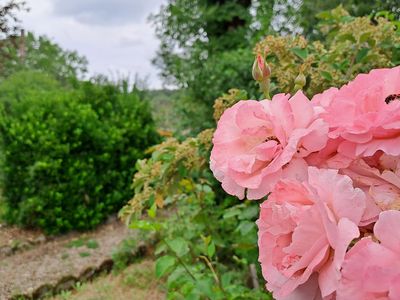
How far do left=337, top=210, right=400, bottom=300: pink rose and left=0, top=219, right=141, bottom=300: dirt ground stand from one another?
142 cm

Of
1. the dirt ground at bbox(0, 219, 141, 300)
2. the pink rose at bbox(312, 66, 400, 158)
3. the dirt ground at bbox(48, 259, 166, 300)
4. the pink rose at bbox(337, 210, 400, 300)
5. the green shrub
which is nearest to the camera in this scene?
the pink rose at bbox(337, 210, 400, 300)

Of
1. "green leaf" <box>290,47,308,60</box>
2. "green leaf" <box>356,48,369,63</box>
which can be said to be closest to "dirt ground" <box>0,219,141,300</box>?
"green leaf" <box>290,47,308,60</box>

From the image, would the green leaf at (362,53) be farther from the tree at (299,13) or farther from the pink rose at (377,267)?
the tree at (299,13)

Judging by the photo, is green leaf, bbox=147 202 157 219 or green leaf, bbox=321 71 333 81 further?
green leaf, bbox=147 202 157 219

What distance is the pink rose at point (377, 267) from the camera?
0.42 m

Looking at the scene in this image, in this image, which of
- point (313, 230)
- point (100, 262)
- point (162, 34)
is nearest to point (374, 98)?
point (313, 230)

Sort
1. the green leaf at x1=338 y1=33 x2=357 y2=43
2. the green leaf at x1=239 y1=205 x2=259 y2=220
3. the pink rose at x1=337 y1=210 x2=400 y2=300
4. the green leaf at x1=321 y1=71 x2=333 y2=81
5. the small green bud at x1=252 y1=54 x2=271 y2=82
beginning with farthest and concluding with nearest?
1. the green leaf at x1=239 y1=205 x2=259 y2=220
2. the green leaf at x1=338 y1=33 x2=357 y2=43
3. the green leaf at x1=321 y1=71 x2=333 y2=81
4. the small green bud at x1=252 y1=54 x2=271 y2=82
5. the pink rose at x1=337 y1=210 x2=400 y2=300

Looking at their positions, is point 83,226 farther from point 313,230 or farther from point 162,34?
point 313,230

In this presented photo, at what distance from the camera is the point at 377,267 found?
0.42 meters

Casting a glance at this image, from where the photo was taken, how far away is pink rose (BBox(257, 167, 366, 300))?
46cm

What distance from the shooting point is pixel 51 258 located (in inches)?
126

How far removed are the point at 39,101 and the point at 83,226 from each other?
1145 millimetres

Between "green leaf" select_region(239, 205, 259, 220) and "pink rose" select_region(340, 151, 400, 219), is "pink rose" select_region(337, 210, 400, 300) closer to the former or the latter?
"pink rose" select_region(340, 151, 400, 219)

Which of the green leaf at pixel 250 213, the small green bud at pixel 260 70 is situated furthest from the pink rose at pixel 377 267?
the green leaf at pixel 250 213
